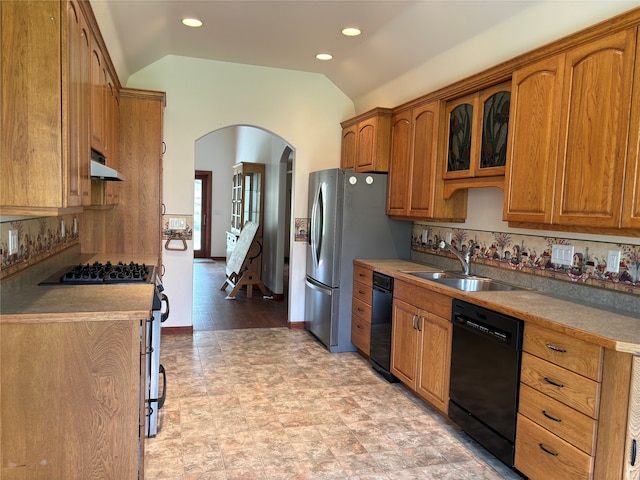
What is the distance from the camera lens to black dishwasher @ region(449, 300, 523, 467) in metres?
2.44

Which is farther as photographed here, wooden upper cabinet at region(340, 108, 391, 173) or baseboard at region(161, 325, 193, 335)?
baseboard at region(161, 325, 193, 335)

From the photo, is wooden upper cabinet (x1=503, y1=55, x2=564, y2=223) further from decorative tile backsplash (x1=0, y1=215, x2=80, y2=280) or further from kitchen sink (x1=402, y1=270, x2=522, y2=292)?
decorative tile backsplash (x1=0, y1=215, x2=80, y2=280)

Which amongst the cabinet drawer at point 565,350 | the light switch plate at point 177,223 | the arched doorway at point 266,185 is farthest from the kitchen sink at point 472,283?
the light switch plate at point 177,223

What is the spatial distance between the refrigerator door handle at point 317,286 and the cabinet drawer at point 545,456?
2.39 meters

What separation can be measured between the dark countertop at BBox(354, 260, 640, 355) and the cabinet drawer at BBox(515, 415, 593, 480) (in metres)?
0.50

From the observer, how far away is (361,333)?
4.31 meters

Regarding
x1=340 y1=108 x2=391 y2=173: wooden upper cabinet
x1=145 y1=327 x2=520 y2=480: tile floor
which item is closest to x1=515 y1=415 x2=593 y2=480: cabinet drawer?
x1=145 y1=327 x2=520 y2=480: tile floor

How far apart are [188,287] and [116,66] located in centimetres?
222

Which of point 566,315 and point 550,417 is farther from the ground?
point 566,315

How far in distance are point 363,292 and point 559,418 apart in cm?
226

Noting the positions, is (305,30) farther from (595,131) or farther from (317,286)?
(595,131)

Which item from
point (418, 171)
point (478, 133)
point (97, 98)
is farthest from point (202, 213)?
point (478, 133)

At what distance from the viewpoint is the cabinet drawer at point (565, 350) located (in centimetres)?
198

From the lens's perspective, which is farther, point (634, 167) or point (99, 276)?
point (99, 276)
